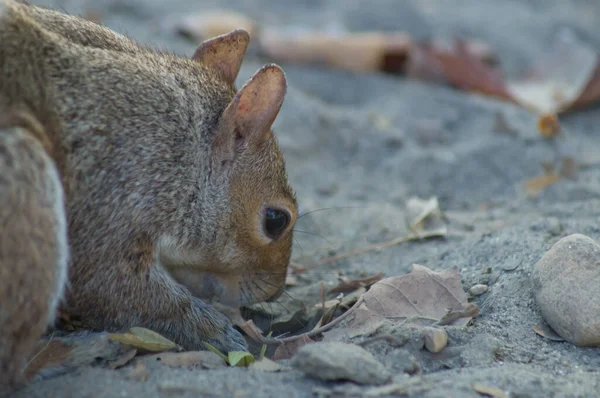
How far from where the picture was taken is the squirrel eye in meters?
3.29

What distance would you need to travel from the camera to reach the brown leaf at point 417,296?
298cm

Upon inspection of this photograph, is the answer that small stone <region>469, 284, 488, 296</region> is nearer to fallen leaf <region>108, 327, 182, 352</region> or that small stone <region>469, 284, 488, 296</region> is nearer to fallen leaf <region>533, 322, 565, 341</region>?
fallen leaf <region>533, 322, 565, 341</region>

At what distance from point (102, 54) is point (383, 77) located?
3822 millimetres

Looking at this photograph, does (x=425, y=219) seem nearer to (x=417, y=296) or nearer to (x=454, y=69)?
(x=417, y=296)

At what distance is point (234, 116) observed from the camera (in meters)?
3.18

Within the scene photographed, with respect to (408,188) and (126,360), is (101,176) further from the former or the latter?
(408,188)

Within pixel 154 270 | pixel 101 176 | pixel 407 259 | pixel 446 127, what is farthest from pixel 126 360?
pixel 446 127

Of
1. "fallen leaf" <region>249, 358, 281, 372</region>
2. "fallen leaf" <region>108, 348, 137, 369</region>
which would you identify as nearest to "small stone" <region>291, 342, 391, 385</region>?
"fallen leaf" <region>249, 358, 281, 372</region>

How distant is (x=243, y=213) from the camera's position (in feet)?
10.6

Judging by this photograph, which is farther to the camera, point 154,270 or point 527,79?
point 527,79

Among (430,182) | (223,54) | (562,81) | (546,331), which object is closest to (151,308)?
(223,54)

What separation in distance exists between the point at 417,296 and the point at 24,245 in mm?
1439

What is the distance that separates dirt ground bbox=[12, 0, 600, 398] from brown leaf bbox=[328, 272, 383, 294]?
249 mm

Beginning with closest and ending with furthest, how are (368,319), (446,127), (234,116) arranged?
(368,319) < (234,116) < (446,127)
